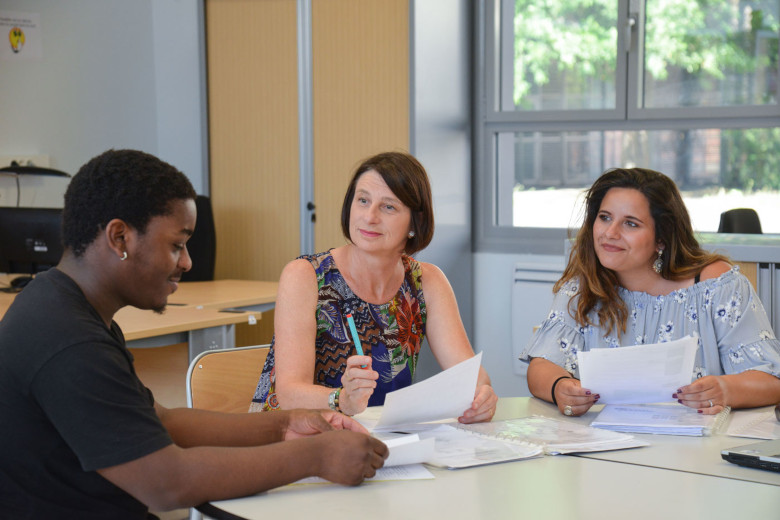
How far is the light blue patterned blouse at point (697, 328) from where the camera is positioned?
1947 millimetres

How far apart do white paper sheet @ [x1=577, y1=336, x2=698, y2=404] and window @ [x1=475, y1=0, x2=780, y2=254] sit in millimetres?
2223

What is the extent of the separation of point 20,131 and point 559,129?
289cm

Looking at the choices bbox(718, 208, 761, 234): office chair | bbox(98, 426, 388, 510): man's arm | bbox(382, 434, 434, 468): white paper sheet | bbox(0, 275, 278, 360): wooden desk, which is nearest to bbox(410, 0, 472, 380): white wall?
bbox(0, 275, 278, 360): wooden desk

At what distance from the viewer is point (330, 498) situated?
1.18 meters

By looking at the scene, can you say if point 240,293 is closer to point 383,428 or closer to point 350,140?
point 350,140

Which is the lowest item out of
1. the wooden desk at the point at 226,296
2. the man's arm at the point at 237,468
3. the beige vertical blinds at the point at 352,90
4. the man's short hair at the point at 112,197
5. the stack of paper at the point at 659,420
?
the wooden desk at the point at 226,296

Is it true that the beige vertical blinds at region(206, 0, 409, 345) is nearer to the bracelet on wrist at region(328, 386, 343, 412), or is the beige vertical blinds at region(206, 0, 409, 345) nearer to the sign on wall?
the sign on wall

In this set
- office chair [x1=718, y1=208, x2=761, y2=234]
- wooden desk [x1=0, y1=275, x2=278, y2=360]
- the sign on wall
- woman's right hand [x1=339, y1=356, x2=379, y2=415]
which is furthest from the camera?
the sign on wall

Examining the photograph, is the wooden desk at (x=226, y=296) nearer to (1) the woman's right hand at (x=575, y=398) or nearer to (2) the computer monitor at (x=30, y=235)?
(2) the computer monitor at (x=30, y=235)

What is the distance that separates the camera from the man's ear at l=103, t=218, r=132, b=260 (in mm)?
1173

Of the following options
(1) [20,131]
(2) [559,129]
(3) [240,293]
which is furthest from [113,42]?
(2) [559,129]

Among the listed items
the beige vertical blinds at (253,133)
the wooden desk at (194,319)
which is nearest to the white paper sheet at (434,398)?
the wooden desk at (194,319)

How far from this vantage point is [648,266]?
6.89 feet

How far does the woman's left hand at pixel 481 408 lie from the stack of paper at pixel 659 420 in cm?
20
